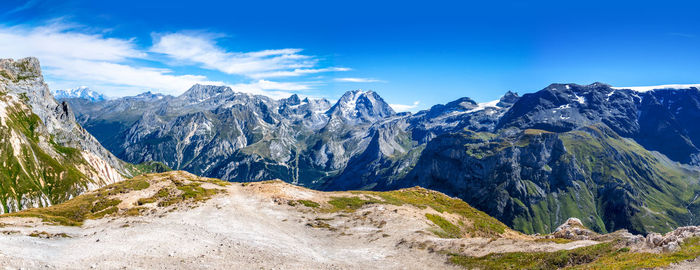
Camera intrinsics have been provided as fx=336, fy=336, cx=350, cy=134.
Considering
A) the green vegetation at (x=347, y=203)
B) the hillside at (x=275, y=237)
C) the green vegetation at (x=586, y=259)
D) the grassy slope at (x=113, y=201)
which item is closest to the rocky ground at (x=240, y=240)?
the hillside at (x=275, y=237)

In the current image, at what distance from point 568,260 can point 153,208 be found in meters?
72.6

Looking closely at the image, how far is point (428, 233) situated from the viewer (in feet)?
190

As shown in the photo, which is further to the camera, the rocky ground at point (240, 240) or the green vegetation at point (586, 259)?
the rocky ground at point (240, 240)

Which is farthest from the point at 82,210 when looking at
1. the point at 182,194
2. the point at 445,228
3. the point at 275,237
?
the point at 445,228

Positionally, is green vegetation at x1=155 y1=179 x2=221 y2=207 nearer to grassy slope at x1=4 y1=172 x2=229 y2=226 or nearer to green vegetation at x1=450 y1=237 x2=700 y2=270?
grassy slope at x1=4 y1=172 x2=229 y2=226

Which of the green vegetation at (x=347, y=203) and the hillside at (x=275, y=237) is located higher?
the hillside at (x=275, y=237)

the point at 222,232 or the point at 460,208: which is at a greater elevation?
the point at 222,232

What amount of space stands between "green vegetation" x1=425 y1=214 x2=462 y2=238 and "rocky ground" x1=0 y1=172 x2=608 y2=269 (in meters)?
2.17

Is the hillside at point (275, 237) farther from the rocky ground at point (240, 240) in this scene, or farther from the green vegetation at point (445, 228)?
the green vegetation at point (445, 228)

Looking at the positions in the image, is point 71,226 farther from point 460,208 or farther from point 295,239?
point 460,208

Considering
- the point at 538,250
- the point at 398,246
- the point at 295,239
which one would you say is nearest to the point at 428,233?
the point at 398,246

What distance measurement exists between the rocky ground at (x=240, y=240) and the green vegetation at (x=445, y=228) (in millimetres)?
2172

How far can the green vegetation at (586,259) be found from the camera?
96.9 feet

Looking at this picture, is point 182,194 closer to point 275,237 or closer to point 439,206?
point 275,237
